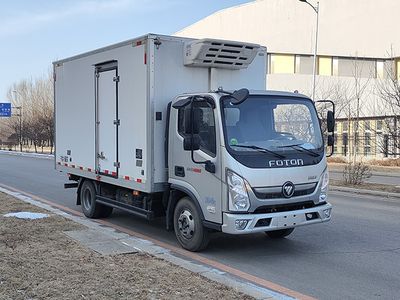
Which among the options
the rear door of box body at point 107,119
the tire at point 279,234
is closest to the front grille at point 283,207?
the tire at point 279,234

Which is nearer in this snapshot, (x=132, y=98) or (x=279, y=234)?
(x=132, y=98)

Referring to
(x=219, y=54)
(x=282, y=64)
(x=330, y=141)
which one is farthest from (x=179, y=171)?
(x=282, y=64)

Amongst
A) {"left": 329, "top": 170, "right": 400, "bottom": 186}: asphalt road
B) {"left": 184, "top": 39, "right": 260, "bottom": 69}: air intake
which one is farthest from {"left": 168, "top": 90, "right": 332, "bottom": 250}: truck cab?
{"left": 329, "top": 170, "right": 400, "bottom": 186}: asphalt road

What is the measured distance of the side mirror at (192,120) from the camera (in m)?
7.23

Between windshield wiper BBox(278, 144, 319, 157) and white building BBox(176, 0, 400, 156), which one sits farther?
white building BBox(176, 0, 400, 156)

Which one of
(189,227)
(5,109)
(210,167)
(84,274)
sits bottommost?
(84,274)

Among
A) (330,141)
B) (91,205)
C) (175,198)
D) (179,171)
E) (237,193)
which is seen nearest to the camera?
(237,193)

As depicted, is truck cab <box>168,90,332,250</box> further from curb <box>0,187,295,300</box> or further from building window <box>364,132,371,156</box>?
building window <box>364,132,371,156</box>

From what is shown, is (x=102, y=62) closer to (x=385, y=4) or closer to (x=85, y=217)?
(x=85, y=217)

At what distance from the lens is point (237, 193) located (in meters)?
6.86

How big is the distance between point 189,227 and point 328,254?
215cm

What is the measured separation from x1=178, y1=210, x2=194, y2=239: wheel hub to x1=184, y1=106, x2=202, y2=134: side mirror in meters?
1.29

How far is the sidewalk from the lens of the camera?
206 inches

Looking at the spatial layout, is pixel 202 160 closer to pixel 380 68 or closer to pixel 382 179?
pixel 382 179
